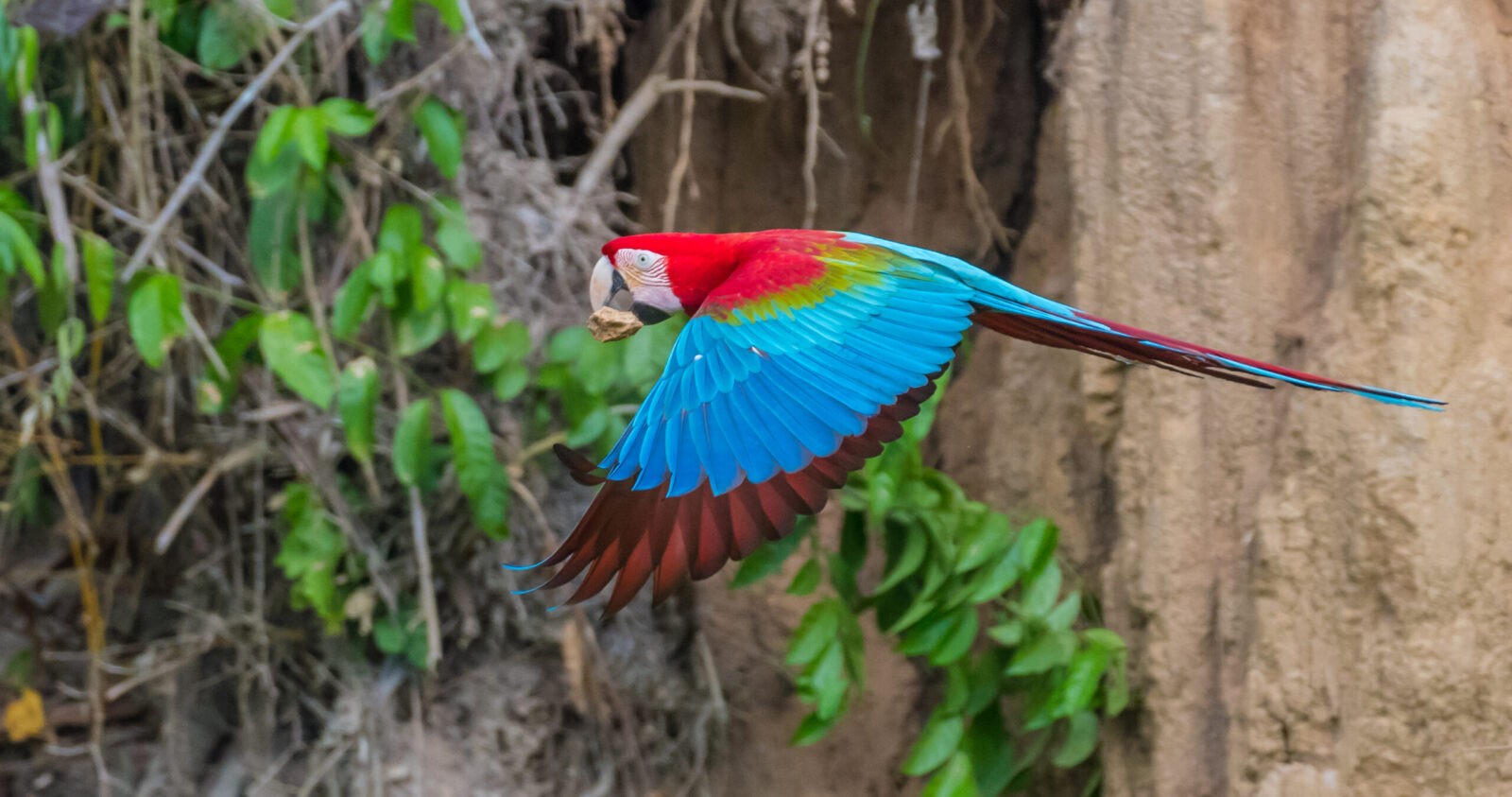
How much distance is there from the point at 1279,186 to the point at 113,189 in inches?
70.1

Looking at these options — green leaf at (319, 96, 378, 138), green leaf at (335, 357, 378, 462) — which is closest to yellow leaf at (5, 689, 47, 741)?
green leaf at (335, 357, 378, 462)

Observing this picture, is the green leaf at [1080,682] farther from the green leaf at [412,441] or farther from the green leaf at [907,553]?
the green leaf at [412,441]

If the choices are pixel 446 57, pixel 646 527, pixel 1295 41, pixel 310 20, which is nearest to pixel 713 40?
pixel 446 57

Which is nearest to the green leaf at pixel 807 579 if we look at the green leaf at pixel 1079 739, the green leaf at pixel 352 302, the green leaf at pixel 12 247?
the green leaf at pixel 1079 739

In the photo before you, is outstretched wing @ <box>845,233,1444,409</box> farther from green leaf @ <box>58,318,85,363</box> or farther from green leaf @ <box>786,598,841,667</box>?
green leaf @ <box>58,318,85,363</box>

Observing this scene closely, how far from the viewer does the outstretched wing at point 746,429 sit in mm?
1196

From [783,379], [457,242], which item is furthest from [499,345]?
[783,379]

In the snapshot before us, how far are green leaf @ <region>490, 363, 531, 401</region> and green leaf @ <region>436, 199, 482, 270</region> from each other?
0.16 meters

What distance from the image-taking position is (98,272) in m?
1.94

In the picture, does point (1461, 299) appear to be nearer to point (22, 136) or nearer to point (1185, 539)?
point (1185, 539)

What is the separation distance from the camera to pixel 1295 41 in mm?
1762

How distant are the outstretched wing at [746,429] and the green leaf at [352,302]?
802 mm

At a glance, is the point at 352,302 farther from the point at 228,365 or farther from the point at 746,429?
the point at 746,429

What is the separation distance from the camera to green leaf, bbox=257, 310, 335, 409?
188cm
